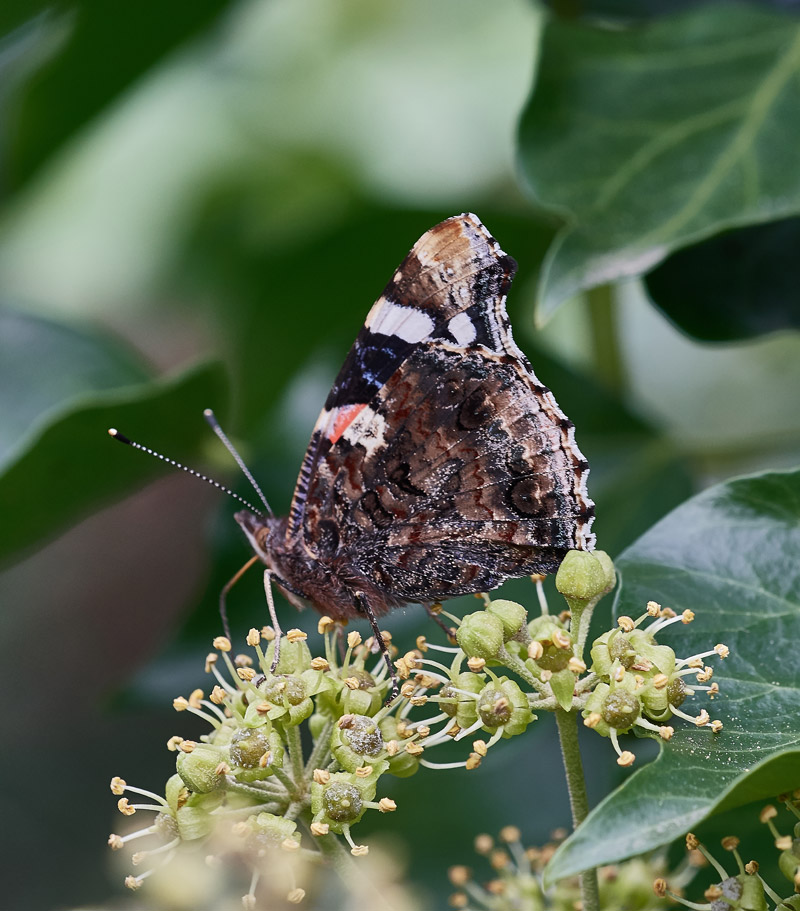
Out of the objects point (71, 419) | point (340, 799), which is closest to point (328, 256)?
point (71, 419)

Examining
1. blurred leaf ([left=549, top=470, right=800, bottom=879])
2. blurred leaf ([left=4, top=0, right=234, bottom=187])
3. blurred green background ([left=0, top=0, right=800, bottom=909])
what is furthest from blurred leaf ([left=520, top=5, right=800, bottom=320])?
blurred leaf ([left=4, top=0, right=234, bottom=187])

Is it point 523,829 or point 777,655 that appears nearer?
point 777,655

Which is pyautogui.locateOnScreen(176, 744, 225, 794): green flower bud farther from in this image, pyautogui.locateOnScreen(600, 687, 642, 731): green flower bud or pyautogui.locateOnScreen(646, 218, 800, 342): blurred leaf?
pyautogui.locateOnScreen(646, 218, 800, 342): blurred leaf

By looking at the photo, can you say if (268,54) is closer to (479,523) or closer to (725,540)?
(479,523)

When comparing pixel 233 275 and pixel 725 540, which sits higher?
pixel 233 275

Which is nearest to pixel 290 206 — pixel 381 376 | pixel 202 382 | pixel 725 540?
pixel 202 382

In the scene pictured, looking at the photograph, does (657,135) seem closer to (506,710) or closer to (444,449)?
(444,449)

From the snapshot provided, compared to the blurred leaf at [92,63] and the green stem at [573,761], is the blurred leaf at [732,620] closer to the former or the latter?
the green stem at [573,761]
